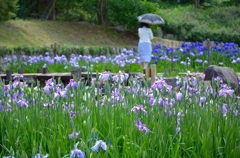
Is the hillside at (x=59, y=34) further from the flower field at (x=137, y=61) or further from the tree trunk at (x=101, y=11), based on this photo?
the flower field at (x=137, y=61)

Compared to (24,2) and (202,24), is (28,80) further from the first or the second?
(202,24)

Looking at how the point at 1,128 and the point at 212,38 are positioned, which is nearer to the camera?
the point at 1,128

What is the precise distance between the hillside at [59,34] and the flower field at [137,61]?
4073 millimetres

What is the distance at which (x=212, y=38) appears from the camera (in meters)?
25.0

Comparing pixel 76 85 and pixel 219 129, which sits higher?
pixel 76 85

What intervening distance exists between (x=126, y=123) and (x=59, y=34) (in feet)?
54.0

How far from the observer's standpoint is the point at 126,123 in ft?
11.1

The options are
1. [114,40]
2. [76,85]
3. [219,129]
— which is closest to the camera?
[219,129]

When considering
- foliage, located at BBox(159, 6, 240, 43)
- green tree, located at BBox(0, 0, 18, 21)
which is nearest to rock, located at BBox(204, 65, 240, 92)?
green tree, located at BBox(0, 0, 18, 21)

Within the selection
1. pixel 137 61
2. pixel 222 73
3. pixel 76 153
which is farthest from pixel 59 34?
pixel 76 153

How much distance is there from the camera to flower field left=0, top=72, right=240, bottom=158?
3074mm

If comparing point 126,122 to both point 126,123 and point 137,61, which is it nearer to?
point 126,123

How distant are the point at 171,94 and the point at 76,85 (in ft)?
2.47

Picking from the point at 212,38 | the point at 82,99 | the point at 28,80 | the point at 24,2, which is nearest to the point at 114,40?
the point at 24,2
